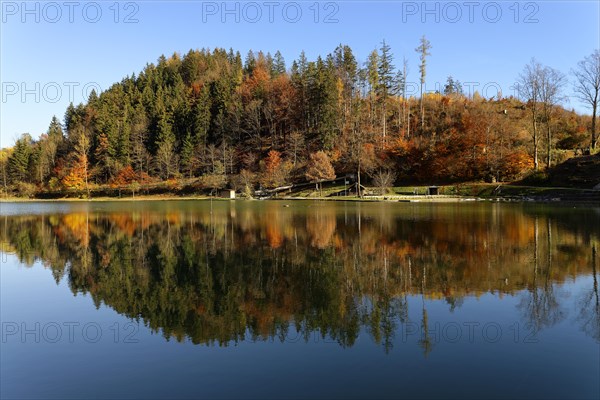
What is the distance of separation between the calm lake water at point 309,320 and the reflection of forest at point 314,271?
0.26 ft

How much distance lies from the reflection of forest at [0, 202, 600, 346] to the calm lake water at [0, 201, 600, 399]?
0.08m

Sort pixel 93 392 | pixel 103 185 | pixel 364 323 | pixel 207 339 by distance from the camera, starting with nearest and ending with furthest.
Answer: pixel 93 392
pixel 207 339
pixel 364 323
pixel 103 185

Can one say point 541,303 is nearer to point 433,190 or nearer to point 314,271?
point 314,271

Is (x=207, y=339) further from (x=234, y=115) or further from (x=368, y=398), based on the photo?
(x=234, y=115)

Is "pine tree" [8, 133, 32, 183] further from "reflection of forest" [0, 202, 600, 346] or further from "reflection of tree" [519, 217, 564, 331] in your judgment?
"reflection of tree" [519, 217, 564, 331]

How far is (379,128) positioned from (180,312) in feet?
267

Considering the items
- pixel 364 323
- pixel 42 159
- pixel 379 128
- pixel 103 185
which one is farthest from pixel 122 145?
pixel 364 323

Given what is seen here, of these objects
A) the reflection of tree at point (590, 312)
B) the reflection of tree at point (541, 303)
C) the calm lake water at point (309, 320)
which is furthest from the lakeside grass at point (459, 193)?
the reflection of tree at point (590, 312)

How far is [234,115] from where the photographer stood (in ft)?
350

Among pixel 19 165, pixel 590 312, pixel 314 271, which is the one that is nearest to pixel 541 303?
pixel 590 312

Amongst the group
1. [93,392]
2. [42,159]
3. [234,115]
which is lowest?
[93,392]

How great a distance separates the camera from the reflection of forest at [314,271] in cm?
1102

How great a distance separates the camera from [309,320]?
10852mm

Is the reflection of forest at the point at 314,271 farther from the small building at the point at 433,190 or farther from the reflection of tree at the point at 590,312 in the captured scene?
the small building at the point at 433,190
